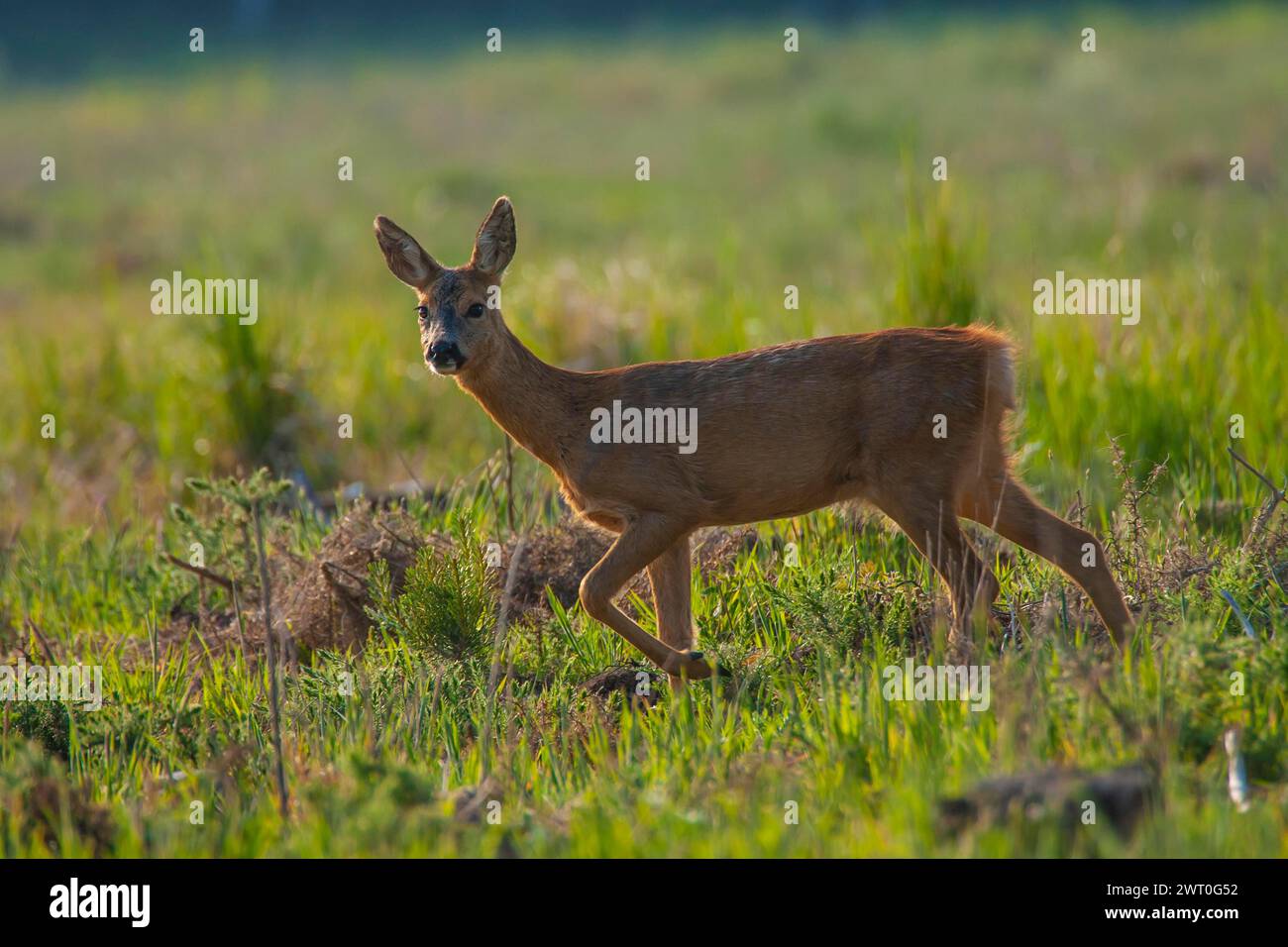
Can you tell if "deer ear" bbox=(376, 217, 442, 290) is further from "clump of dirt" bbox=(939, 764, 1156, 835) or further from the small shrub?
"clump of dirt" bbox=(939, 764, 1156, 835)

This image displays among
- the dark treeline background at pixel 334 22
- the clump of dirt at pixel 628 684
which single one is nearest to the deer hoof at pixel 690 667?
the clump of dirt at pixel 628 684

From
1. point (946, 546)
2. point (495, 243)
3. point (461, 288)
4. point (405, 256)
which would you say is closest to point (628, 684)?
point (946, 546)

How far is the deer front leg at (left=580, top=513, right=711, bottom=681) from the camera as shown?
20.9ft

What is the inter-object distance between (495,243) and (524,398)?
27.6 inches

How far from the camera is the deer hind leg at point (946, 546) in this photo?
6.36 meters

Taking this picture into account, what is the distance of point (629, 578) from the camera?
256 inches

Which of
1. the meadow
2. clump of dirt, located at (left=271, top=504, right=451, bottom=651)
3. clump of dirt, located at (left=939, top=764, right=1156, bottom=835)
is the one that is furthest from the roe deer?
clump of dirt, located at (left=939, top=764, right=1156, bottom=835)

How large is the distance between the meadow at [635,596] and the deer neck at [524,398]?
23.5 inches

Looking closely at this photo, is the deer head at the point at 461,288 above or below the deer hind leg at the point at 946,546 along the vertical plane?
above

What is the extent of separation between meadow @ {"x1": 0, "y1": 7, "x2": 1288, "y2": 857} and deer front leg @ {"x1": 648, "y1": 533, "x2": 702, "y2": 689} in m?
0.22

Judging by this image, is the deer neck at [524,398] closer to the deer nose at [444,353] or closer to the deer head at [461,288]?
the deer head at [461,288]

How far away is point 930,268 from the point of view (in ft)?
32.6

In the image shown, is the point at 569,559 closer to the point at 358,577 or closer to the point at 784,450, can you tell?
the point at 358,577
